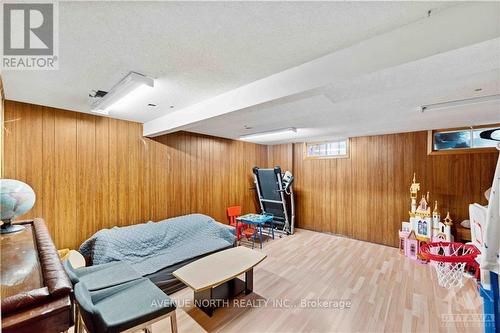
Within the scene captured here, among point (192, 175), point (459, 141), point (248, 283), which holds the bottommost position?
point (248, 283)

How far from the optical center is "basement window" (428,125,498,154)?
3.29 m

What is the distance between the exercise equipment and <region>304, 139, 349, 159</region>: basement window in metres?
0.86

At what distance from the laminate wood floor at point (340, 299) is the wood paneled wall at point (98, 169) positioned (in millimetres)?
1608

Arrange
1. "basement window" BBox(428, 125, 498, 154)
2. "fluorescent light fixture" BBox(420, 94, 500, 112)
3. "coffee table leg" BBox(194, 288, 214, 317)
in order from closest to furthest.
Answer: "fluorescent light fixture" BBox(420, 94, 500, 112) < "coffee table leg" BBox(194, 288, 214, 317) < "basement window" BBox(428, 125, 498, 154)

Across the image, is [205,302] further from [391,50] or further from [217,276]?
[391,50]

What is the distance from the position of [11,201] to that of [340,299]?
3518 mm

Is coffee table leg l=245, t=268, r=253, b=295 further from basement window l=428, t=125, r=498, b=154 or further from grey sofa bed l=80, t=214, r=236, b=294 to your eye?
basement window l=428, t=125, r=498, b=154

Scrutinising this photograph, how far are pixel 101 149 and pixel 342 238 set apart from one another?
503 centimetres

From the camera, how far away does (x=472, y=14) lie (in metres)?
1.00

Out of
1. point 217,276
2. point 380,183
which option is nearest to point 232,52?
point 217,276

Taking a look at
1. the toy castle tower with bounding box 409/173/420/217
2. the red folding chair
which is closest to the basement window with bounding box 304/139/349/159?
the toy castle tower with bounding box 409/173/420/217

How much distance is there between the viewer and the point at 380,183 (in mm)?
4262

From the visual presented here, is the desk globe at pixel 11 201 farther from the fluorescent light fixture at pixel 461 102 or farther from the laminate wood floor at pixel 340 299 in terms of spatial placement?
the fluorescent light fixture at pixel 461 102

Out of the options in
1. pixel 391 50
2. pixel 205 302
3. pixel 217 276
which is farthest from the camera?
pixel 205 302
